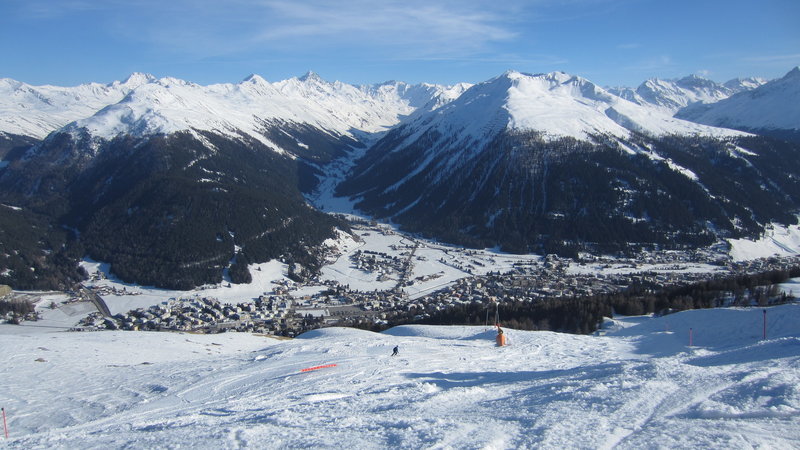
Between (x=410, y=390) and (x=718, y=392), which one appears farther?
(x=410, y=390)

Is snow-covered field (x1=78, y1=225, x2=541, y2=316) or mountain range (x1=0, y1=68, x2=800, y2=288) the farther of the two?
mountain range (x1=0, y1=68, x2=800, y2=288)

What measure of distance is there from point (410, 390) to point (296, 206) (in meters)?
105

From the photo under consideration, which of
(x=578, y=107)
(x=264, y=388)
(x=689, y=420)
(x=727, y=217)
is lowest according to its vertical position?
(x=264, y=388)

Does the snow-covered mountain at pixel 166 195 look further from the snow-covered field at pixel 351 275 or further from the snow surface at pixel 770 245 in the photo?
the snow surface at pixel 770 245

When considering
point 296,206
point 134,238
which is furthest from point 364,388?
point 296,206

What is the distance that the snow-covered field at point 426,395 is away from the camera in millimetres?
10758

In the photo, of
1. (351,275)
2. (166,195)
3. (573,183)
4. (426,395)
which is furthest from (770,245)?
(166,195)

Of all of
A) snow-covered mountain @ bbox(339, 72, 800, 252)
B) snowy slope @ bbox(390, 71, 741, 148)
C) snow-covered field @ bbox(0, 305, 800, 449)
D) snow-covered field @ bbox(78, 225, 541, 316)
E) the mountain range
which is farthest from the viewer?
snowy slope @ bbox(390, 71, 741, 148)

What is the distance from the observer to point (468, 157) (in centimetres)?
15275

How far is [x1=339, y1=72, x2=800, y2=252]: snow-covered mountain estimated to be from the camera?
110625mm

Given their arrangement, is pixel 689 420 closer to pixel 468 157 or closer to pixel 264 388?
pixel 264 388

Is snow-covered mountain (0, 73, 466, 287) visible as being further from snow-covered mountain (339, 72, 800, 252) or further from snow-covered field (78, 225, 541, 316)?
snow-covered mountain (339, 72, 800, 252)

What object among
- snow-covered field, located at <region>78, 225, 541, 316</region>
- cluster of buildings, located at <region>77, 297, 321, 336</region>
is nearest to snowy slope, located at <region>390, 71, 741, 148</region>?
snow-covered field, located at <region>78, 225, 541, 316</region>

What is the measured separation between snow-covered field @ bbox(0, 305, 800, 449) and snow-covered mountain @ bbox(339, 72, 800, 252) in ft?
278
